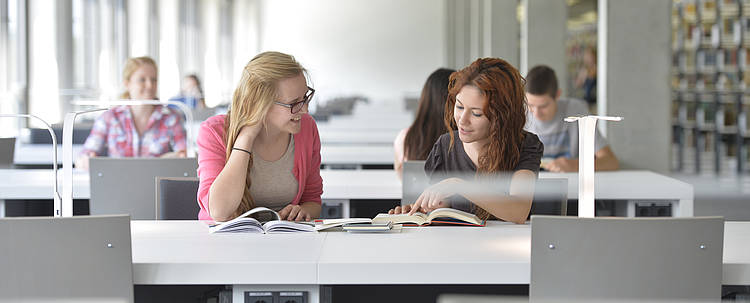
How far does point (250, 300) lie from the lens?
62.9 inches

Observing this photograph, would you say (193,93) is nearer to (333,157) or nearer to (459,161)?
(333,157)

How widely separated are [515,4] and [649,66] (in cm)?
353

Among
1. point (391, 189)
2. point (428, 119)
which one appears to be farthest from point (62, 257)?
point (428, 119)

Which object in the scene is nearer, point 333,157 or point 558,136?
point 558,136

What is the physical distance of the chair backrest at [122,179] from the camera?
2.73 m

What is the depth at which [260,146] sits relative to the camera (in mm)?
2180

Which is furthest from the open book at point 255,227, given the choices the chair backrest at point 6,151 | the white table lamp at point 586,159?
the chair backrest at point 6,151

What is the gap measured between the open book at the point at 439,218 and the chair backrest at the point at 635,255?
0.59 meters

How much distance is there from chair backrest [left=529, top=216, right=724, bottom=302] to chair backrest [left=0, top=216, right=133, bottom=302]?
727 millimetres

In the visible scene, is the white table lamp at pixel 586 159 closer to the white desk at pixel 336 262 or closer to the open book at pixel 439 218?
the white desk at pixel 336 262

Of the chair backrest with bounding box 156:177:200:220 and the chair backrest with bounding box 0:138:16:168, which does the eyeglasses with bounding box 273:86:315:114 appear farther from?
the chair backrest with bounding box 0:138:16:168

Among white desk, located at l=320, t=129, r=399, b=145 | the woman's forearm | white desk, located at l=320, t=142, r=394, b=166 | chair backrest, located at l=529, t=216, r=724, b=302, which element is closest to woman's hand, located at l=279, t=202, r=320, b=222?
the woman's forearm

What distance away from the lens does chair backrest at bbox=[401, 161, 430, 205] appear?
105 inches

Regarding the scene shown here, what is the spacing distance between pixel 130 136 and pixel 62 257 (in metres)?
2.12
